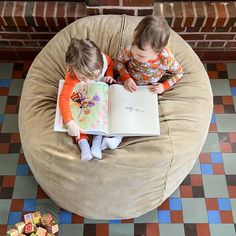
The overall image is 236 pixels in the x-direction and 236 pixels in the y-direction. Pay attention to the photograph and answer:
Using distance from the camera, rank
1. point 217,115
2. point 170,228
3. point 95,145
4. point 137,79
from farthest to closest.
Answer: point 217,115, point 170,228, point 137,79, point 95,145

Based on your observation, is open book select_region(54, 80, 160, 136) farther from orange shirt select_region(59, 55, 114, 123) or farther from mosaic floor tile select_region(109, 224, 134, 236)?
mosaic floor tile select_region(109, 224, 134, 236)

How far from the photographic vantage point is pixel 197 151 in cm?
163

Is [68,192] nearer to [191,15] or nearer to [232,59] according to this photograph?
[191,15]

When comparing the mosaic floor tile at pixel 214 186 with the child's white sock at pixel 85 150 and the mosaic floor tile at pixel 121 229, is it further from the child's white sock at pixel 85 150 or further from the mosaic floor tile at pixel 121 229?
the child's white sock at pixel 85 150

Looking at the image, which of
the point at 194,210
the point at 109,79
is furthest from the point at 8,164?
the point at 194,210

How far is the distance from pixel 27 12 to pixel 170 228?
1294mm

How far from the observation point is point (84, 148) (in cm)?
154

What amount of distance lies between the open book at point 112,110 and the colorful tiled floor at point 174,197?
0.52 metres

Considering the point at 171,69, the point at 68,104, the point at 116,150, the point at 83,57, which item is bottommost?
the point at 116,150

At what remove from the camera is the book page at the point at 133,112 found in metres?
1.58

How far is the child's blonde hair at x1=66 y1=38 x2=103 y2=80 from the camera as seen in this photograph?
4.72 feet

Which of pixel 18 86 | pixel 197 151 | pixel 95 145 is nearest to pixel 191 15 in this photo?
pixel 197 151

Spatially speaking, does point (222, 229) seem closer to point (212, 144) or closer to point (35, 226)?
point (212, 144)

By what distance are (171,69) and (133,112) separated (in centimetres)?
26
